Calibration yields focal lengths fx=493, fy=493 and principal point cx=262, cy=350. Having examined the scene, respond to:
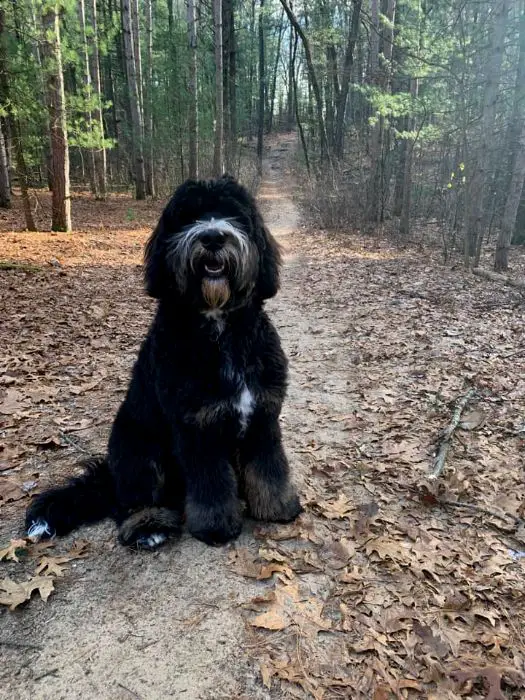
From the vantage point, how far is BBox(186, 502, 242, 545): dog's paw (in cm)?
302

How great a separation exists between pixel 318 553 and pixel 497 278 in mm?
8382

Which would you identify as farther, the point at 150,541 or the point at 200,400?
the point at 150,541

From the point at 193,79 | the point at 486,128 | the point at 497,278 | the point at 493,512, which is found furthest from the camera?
the point at 193,79

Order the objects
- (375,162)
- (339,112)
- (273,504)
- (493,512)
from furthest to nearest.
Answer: (339,112), (375,162), (493,512), (273,504)

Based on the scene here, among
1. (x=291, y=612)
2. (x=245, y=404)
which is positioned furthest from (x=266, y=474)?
Answer: (x=291, y=612)

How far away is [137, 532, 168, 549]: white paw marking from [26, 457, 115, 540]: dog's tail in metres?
0.33

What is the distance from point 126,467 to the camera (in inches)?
121

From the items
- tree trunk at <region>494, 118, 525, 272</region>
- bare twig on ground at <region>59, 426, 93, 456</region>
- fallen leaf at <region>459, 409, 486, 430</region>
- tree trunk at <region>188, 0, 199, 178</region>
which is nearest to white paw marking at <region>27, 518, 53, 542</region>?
bare twig on ground at <region>59, 426, 93, 456</region>

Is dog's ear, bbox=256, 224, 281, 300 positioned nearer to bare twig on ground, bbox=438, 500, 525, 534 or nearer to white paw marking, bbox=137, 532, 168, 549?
white paw marking, bbox=137, 532, 168, 549

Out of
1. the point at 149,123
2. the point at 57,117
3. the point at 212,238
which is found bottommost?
the point at 212,238

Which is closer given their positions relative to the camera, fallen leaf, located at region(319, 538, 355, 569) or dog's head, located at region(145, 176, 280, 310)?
dog's head, located at region(145, 176, 280, 310)

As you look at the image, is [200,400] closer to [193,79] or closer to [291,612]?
[291,612]

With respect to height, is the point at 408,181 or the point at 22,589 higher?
the point at 408,181

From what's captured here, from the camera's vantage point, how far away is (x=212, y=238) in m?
2.68
